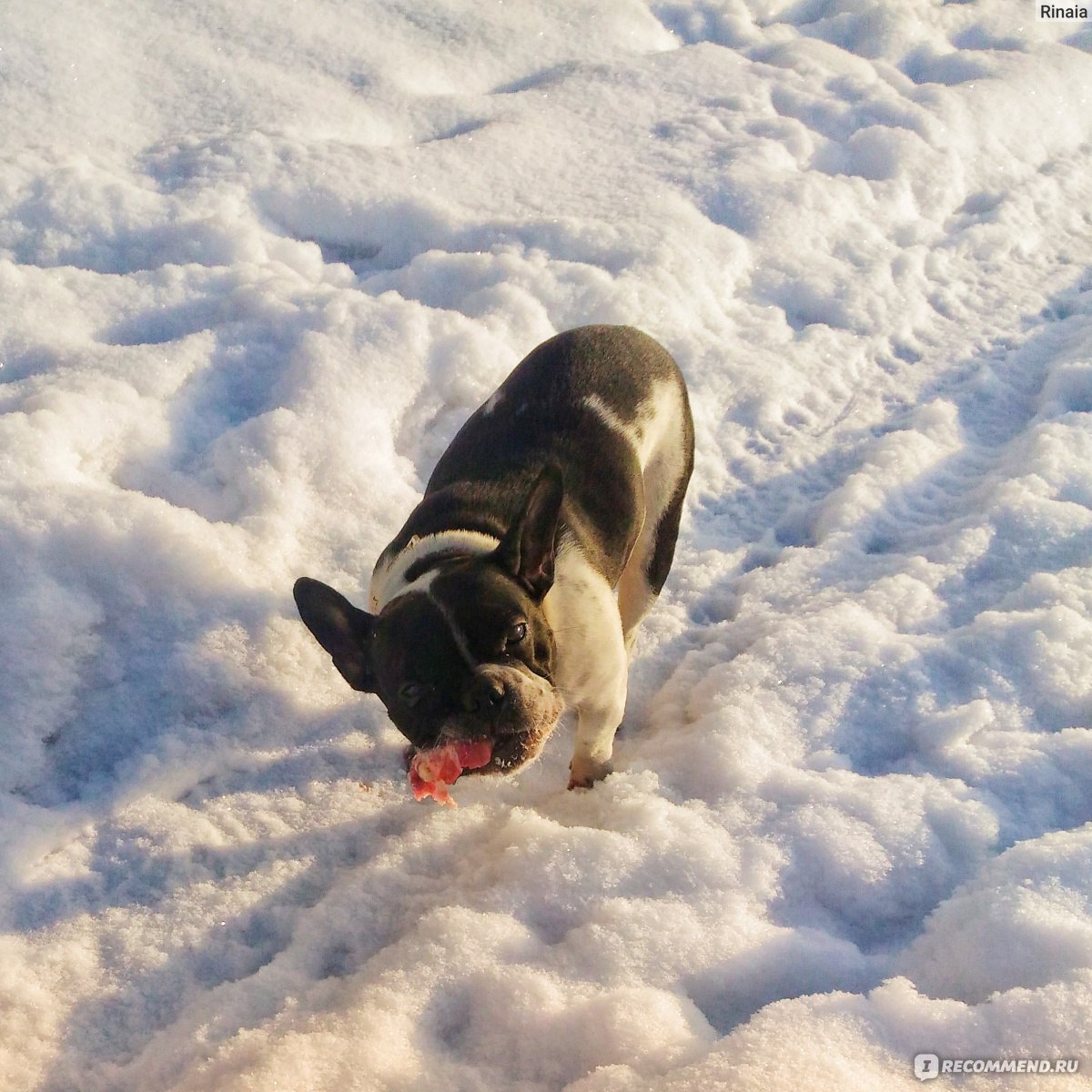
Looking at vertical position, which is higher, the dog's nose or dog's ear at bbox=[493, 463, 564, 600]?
dog's ear at bbox=[493, 463, 564, 600]

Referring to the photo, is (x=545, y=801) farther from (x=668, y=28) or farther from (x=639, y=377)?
(x=668, y=28)

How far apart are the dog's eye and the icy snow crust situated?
57 centimetres

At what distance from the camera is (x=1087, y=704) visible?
3.30m

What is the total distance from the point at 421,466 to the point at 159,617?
1.40m

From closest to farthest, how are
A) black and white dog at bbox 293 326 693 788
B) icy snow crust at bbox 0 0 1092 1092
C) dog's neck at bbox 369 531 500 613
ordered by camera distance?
icy snow crust at bbox 0 0 1092 1092, black and white dog at bbox 293 326 693 788, dog's neck at bbox 369 531 500 613

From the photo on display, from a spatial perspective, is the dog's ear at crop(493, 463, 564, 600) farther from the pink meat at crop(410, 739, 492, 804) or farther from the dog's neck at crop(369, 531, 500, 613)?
the pink meat at crop(410, 739, 492, 804)

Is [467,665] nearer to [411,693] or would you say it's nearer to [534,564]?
[411,693]

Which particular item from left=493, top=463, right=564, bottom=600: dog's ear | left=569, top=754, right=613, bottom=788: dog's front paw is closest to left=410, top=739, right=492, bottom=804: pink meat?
left=493, top=463, right=564, bottom=600: dog's ear

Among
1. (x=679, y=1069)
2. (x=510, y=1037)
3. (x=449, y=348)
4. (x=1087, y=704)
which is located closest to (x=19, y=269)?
(x=449, y=348)

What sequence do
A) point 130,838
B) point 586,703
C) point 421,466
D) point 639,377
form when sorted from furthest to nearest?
point 421,466 < point 639,377 < point 586,703 < point 130,838

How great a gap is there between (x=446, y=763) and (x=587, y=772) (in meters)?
0.81

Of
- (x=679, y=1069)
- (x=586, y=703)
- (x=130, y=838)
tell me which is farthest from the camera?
(x=586, y=703)

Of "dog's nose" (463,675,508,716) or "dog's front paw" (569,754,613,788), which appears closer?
"dog's nose" (463,675,508,716)

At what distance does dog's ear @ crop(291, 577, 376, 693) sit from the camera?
2881mm
